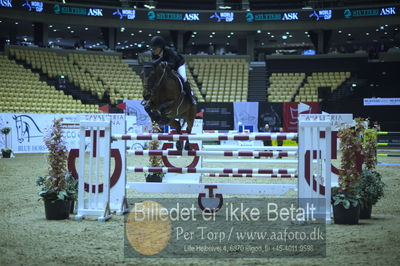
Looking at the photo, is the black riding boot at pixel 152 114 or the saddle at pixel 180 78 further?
the saddle at pixel 180 78

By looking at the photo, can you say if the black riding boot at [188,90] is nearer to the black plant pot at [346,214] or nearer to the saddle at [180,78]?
the saddle at [180,78]

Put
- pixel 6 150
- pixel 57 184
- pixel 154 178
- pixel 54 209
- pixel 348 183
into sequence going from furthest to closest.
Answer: pixel 6 150
pixel 154 178
pixel 57 184
pixel 54 209
pixel 348 183

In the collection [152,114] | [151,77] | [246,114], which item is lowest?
[152,114]

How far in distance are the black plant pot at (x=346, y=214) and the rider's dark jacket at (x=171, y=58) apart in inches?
129

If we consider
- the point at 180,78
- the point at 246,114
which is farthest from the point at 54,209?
the point at 246,114

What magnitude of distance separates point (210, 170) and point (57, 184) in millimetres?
1967

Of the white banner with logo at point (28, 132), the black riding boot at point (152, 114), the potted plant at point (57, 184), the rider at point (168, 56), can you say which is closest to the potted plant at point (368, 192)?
the black riding boot at point (152, 114)

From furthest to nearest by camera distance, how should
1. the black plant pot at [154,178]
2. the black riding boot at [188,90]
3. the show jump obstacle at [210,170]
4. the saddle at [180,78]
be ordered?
the black plant pot at [154,178], the black riding boot at [188,90], the saddle at [180,78], the show jump obstacle at [210,170]

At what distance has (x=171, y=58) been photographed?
7051 mm

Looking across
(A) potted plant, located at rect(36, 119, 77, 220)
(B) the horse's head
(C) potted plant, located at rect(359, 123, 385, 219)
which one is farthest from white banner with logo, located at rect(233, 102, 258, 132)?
(A) potted plant, located at rect(36, 119, 77, 220)

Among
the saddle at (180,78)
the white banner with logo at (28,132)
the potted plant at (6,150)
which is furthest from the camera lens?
the white banner with logo at (28,132)

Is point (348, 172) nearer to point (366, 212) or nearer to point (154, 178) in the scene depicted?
point (366, 212)

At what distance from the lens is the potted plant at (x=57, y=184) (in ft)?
18.1

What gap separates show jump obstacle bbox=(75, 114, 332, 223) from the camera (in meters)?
5.37
